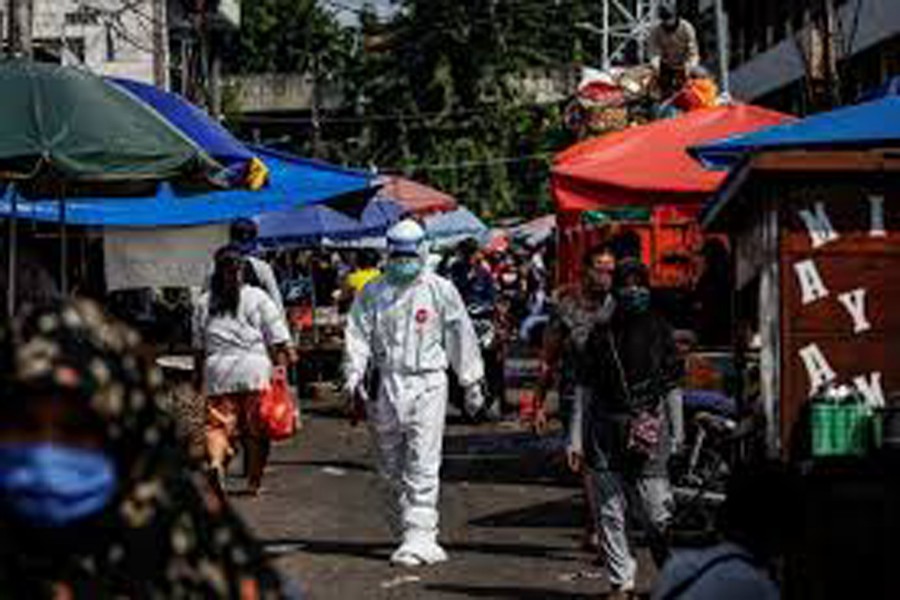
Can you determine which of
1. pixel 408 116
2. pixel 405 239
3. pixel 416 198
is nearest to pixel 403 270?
pixel 405 239

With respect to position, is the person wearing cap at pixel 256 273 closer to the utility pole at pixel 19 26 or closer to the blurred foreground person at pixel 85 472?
the utility pole at pixel 19 26

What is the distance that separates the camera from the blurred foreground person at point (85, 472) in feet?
13.8

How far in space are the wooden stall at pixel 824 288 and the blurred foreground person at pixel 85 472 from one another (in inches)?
227

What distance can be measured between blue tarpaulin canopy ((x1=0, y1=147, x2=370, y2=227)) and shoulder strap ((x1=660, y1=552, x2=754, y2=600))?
A: 8.69 m

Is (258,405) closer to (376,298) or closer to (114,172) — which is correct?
(376,298)

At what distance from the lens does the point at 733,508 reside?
6.53 meters

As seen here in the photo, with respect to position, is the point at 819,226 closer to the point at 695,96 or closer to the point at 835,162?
the point at 835,162

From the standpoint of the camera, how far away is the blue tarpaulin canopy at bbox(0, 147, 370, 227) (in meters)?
16.2

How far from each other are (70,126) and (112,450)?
6.02 meters

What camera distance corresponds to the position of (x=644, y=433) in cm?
1071

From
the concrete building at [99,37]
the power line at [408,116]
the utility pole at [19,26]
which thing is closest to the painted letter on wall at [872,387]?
the utility pole at [19,26]

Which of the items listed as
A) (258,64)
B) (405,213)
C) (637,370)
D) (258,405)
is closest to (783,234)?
(637,370)

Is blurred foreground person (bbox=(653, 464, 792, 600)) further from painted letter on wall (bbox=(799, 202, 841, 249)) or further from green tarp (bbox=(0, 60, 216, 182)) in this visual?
green tarp (bbox=(0, 60, 216, 182))

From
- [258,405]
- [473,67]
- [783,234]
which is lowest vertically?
[258,405]
